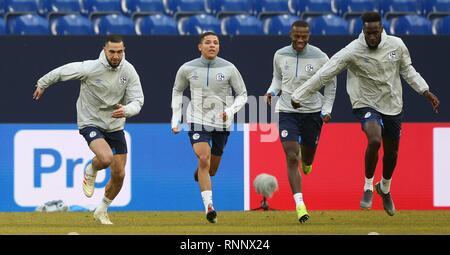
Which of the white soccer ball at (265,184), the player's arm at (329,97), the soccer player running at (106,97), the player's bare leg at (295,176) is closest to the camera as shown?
the player's bare leg at (295,176)

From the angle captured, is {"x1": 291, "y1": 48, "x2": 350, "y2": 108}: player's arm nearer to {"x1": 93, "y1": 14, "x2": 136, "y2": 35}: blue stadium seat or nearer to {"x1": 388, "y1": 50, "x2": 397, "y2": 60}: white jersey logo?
{"x1": 388, "y1": 50, "x2": 397, "y2": 60}: white jersey logo

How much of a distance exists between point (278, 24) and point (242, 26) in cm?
61

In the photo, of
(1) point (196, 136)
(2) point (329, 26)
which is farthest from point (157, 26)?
(1) point (196, 136)

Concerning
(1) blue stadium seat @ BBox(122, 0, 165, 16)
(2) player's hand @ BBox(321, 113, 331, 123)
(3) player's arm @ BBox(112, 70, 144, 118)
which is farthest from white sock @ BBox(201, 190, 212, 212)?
(1) blue stadium seat @ BBox(122, 0, 165, 16)

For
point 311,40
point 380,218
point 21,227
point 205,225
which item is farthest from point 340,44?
point 21,227

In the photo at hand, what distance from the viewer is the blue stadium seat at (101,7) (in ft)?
77.8

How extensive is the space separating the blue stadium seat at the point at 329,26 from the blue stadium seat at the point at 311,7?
42 centimetres

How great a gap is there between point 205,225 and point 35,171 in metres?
4.96

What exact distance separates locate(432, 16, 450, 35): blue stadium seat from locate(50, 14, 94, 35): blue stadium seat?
19.2ft

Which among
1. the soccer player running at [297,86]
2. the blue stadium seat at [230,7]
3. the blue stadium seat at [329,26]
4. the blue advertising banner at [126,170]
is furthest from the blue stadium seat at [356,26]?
the soccer player running at [297,86]

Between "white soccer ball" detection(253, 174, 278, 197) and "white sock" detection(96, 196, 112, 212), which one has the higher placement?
"white sock" detection(96, 196, 112, 212)

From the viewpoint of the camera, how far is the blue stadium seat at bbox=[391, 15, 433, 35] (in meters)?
23.6

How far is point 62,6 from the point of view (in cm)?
2356

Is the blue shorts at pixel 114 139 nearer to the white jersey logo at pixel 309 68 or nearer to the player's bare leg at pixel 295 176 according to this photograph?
the player's bare leg at pixel 295 176
